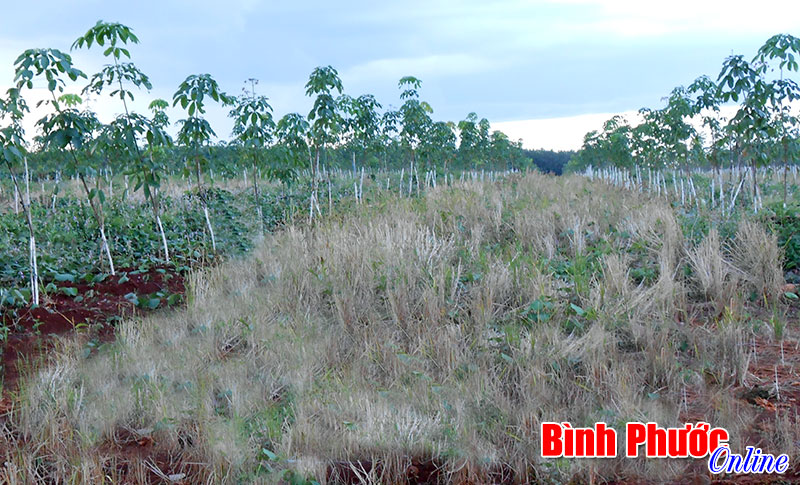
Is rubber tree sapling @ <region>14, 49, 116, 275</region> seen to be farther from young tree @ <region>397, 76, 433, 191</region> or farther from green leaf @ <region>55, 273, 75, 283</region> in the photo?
young tree @ <region>397, 76, 433, 191</region>

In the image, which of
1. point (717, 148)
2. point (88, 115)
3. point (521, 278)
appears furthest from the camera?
point (717, 148)

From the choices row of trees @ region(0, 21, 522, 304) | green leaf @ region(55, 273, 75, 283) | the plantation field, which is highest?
row of trees @ region(0, 21, 522, 304)

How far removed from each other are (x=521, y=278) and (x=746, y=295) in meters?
1.96

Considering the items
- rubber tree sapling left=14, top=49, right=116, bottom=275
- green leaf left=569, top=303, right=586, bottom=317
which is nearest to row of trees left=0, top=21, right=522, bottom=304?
rubber tree sapling left=14, top=49, right=116, bottom=275

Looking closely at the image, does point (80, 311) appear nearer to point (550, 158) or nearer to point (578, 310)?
point (578, 310)

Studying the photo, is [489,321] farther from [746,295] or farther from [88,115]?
[88,115]

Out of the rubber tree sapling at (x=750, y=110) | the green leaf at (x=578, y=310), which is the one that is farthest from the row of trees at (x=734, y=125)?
the green leaf at (x=578, y=310)

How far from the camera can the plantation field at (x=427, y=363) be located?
128 inches

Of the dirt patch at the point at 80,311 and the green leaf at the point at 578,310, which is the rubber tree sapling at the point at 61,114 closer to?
the dirt patch at the point at 80,311

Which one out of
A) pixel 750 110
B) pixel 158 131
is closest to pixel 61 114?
pixel 158 131

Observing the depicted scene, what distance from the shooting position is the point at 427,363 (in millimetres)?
4281

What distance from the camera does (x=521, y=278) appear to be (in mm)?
5367

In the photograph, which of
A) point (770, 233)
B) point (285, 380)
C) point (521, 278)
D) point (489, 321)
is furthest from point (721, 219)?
point (285, 380)

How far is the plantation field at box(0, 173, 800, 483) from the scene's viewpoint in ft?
10.7
